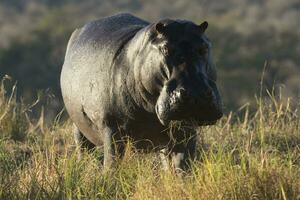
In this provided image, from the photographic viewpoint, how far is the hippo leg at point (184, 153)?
5.97m

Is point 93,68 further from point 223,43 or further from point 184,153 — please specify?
point 223,43

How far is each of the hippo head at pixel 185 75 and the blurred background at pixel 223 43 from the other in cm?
1139

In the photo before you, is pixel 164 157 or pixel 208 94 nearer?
pixel 208 94

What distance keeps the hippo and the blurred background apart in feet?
33.1

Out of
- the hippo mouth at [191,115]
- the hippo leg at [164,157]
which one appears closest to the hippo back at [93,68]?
the hippo leg at [164,157]

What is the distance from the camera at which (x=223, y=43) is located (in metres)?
29.7

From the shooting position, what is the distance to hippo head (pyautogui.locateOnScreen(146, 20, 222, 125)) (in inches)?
203

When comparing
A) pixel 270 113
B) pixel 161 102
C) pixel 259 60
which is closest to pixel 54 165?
pixel 161 102

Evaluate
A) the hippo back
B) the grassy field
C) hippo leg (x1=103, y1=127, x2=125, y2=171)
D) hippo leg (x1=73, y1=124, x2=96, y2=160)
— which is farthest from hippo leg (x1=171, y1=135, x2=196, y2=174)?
hippo leg (x1=73, y1=124, x2=96, y2=160)

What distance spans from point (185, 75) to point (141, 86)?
0.62 m

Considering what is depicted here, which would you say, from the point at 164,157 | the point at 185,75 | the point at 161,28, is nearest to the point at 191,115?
the point at 185,75

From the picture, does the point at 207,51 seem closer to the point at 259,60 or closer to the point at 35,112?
the point at 35,112

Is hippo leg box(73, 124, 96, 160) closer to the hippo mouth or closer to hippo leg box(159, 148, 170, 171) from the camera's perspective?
hippo leg box(159, 148, 170, 171)

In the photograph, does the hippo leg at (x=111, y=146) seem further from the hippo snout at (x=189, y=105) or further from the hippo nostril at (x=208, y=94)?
the hippo nostril at (x=208, y=94)
